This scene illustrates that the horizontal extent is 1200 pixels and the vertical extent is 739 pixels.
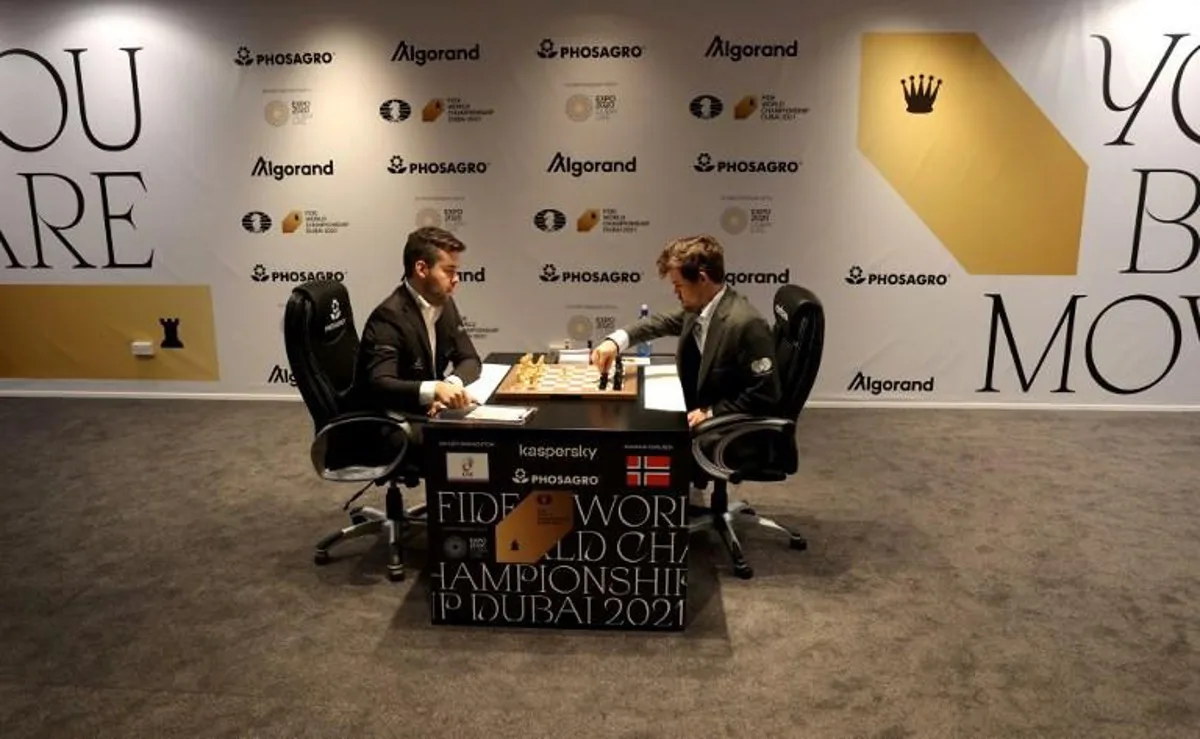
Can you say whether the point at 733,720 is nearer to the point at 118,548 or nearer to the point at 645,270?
the point at 118,548

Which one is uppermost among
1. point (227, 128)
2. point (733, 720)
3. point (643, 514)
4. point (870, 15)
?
point (870, 15)

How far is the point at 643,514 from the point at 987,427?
3.11m

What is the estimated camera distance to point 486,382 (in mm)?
3215

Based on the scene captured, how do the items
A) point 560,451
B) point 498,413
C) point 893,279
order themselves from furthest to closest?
point 893,279 → point 498,413 → point 560,451

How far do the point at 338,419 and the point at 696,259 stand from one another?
136 cm

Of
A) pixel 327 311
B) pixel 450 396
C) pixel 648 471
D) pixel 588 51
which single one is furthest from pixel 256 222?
pixel 648 471

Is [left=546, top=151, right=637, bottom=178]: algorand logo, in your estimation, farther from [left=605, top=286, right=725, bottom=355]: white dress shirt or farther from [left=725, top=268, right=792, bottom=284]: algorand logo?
[left=605, top=286, right=725, bottom=355]: white dress shirt

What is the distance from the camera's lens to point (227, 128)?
5.30 m

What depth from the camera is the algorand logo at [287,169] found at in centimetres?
530

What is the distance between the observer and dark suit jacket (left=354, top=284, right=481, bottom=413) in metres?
2.93

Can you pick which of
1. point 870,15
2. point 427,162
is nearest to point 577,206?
point 427,162

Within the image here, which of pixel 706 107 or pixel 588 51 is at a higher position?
pixel 588 51

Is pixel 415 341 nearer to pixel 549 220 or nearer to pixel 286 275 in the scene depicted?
pixel 549 220

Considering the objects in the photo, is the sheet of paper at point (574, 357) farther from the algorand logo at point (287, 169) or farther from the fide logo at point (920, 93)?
the fide logo at point (920, 93)
